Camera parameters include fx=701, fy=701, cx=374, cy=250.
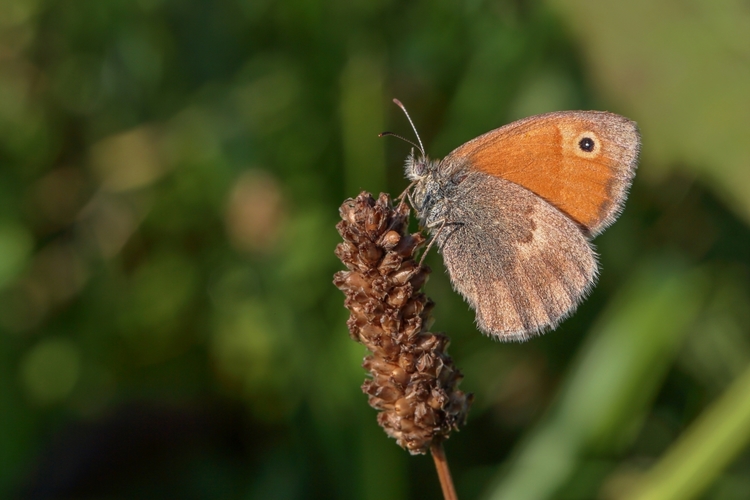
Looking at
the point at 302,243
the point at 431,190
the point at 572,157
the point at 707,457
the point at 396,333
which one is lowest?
the point at 302,243

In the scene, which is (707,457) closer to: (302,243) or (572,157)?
(572,157)

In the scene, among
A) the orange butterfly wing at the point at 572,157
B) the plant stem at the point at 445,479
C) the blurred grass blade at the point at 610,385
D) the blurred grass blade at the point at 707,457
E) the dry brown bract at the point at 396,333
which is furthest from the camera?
the blurred grass blade at the point at 610,385

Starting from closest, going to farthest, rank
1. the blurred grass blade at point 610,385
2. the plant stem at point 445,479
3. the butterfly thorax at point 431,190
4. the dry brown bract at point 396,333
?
the plant stem at point 445,479, the dry brown bract at point 396,333, the butterfly thorax at point 431,190, the blurred grass blade at point 610,385

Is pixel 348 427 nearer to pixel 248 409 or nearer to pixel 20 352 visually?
pixel 248 409

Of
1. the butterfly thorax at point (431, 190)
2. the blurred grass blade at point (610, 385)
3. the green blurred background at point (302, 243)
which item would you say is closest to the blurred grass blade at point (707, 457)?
the green blurred background at point (302, 243)

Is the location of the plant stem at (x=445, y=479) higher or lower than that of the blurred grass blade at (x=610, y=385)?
higher

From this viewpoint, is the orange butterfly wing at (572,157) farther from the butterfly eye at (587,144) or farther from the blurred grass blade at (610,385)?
the blurred grass blade at (610,385)

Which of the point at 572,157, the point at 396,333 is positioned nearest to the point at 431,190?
the point at 572,157
